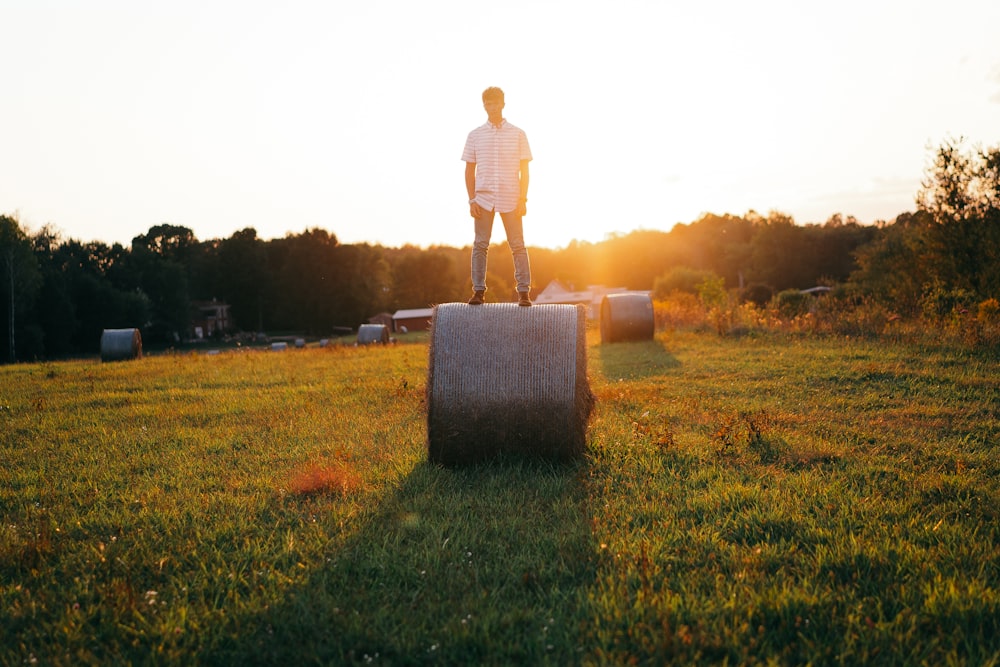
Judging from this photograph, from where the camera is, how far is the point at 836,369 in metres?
12.7

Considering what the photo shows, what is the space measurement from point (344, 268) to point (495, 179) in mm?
69683

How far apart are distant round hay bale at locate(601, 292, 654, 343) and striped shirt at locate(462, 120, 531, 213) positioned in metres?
13.8

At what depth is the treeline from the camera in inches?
1503

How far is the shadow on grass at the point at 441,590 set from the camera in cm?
331

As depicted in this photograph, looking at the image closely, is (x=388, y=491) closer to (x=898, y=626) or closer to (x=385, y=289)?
(x=898, y=626)

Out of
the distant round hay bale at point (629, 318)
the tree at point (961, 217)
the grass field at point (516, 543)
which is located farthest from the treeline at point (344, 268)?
the grass field at point (516, 543)

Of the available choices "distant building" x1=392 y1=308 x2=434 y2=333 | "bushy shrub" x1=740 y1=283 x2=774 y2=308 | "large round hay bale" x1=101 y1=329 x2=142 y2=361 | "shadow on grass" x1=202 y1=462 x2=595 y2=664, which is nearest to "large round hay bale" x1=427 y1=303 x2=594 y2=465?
"shadow on grass" x1=202 y1=462 x2=595 y2=664

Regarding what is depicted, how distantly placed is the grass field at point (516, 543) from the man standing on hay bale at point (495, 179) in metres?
2.29

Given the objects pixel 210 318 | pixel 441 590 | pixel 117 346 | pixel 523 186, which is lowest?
pixel 441 590

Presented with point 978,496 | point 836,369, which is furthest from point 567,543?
point 836,369

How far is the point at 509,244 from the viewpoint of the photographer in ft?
26.4

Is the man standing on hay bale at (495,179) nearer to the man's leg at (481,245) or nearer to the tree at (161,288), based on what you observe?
the man's leg at (481,245)

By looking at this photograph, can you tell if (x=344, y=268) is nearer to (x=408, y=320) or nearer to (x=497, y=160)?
(x=408, y=320)

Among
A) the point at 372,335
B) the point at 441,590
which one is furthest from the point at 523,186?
the point at 372,335
